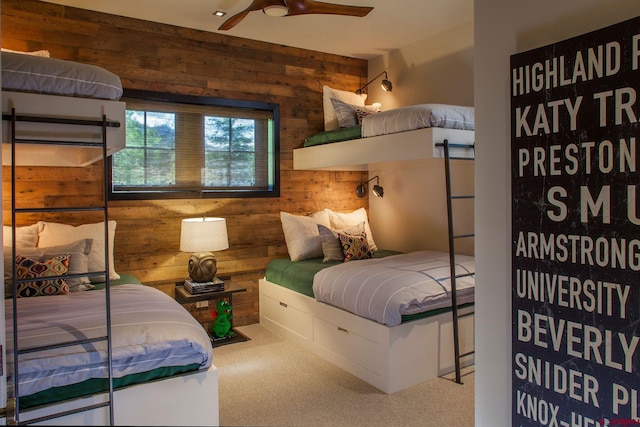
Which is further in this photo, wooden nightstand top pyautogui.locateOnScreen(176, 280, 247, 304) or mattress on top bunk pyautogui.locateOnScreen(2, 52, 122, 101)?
wooden nightstand top pyautogui.locateOnScreen(176, 280, 247, 304)

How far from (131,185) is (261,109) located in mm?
1400

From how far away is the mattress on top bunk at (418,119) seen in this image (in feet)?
10.6

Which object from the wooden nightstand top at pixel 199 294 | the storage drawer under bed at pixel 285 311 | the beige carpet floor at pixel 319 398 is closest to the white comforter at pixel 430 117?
the storage drawer under bed at pixel 285 311


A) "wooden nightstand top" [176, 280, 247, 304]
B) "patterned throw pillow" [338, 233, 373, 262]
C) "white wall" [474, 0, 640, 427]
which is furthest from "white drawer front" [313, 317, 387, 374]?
"white wall" [474, 0, 640, 427]

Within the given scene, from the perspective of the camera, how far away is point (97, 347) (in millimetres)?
1970

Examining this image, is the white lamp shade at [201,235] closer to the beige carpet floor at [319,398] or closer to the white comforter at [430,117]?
the beige carpet floor at [319,398]

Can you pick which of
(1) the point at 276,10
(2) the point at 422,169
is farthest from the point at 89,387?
(2) the point at 422,169

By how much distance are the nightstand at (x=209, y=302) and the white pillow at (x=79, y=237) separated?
0.56m

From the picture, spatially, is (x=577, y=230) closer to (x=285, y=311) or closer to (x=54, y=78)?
(x=54, y=78)

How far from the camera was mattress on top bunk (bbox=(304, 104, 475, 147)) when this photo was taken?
324cm

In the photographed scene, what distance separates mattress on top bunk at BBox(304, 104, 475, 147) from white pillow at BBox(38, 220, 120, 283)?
2.19 metres

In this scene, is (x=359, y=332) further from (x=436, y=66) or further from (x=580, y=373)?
(x=436, y=66)

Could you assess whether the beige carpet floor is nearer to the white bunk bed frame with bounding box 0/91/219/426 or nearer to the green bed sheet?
the white bunk bed frame with bounding box 0/91/219/426

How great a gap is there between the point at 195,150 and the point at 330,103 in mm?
1381
